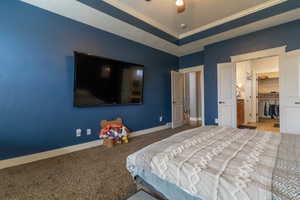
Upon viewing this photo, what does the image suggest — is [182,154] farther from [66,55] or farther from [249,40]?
[249,40]

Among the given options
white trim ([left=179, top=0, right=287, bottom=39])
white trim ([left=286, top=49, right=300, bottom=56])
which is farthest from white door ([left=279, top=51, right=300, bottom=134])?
white trim ([left=179, top=0, right=287, bottom=39])

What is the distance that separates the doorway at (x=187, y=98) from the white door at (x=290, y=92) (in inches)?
91.6

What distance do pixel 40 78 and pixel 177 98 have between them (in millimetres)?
3930

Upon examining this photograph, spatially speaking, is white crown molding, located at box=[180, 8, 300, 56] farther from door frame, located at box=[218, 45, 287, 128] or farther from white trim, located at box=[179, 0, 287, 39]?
door frame, located at box=[218, 45, 287, 128]

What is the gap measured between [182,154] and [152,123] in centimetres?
325

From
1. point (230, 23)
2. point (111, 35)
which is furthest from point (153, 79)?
point (230, 23)

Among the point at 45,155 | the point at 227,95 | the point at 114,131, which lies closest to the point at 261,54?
the point at 227,95

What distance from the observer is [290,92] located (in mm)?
2977

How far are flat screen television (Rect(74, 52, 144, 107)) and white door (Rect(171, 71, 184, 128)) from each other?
1.40m

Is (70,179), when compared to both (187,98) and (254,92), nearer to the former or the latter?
(187,98)

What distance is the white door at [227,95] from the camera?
3773mm

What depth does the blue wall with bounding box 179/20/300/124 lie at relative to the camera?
118 inches

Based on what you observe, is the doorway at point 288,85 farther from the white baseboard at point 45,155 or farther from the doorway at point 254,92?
the white baseboard at point 45,155

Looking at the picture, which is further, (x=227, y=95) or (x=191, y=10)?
(x=227, y=95)
